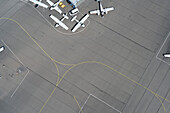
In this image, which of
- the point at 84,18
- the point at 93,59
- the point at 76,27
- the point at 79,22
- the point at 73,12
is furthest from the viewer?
the point at 73,12

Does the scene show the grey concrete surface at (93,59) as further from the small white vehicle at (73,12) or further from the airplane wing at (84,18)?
the small white vehicle at (73,12)

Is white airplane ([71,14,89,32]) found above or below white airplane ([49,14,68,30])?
above

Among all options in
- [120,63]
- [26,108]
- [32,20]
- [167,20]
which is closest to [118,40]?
[120,63]

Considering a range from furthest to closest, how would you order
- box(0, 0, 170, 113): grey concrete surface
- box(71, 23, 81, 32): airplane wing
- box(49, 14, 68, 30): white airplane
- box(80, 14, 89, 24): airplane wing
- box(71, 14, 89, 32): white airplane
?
box(80, 14, 89, 24): airplane wing
box(49, 14, 68, 30): white airplane
box(71, 14, 89, 32): white airplane
box(71, 23, 81, 32): airplane wing
box(0, 0, 170, 113): grey concrete surface

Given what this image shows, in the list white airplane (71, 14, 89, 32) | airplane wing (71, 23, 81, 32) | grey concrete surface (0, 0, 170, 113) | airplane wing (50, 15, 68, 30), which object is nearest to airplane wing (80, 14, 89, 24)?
white airplane (71, 14, 89, 32)

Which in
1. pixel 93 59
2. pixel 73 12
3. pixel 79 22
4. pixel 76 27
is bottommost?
pixel 93 59

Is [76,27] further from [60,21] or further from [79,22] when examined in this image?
[60,21]

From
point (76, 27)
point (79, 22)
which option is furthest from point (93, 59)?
point (79, 22)

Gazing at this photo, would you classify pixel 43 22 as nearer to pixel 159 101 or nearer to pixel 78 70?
pixel 78 70

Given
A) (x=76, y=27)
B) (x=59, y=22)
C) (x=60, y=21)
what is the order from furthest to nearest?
1. (x=60, y=21)
2. (x=59, y=22)
3. (x=76, y=27)

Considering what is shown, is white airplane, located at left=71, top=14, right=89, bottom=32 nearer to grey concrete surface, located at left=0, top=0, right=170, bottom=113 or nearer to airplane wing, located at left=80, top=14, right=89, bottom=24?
airplane wing, located at left=80, top=14, right=89, bottom=24
